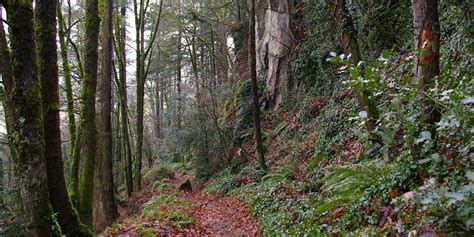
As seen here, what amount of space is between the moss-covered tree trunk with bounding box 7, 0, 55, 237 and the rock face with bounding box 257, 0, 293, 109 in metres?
12.9

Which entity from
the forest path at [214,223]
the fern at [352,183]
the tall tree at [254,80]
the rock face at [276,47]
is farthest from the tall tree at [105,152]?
the rock face at [276,47]

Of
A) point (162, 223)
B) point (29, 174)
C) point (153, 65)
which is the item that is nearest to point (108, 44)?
point (162, 223)

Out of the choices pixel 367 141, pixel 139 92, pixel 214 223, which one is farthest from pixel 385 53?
pixel 139 92

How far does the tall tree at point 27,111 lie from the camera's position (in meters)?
4.39

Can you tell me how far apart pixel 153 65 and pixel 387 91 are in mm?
28684

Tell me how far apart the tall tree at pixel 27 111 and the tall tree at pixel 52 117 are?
2.32 ft

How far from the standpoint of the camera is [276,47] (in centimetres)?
1748

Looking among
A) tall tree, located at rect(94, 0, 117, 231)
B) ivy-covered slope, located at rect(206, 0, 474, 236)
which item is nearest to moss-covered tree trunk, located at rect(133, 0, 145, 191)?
ivy-covered slope, located at rect(206, 0, 474, 236)

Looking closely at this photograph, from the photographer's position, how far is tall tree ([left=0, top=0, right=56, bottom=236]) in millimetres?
4391

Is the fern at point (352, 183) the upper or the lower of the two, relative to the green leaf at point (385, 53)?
lower

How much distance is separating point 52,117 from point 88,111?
2.22m

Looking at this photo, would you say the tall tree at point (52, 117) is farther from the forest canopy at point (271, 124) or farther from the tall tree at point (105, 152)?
the tall tree at point (105, 152)

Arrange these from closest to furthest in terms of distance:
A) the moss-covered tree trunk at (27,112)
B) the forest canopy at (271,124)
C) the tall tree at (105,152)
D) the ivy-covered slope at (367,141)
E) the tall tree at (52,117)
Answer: the ivy-covered slope at (367,141)
the forest canopy at (271,124)
the moss-covered tree trunk at (27,112)
the tall tree at (52,117)
the tall tree at (105,152)

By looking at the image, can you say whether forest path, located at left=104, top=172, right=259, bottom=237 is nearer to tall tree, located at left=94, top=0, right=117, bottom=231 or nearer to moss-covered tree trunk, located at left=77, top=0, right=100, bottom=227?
moss-covered tree trunk, located at left=77, top=0, right=100, bottom=227
